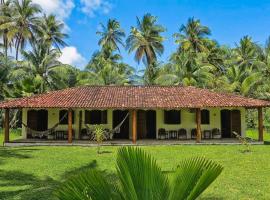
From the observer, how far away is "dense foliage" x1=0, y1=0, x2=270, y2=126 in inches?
1188

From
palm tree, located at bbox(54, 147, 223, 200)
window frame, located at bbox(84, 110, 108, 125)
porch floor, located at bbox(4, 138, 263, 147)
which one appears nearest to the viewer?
palm tree, located at bbox(54, 147, 223, 200)

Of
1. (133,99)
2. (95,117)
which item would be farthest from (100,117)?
(133,99)

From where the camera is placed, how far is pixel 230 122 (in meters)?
21.3

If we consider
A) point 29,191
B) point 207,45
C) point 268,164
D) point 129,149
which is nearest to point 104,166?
point 29,191

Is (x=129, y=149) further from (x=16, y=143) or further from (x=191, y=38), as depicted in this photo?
(x=191, y=38)

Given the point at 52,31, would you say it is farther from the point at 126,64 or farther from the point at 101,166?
the point at 101,166

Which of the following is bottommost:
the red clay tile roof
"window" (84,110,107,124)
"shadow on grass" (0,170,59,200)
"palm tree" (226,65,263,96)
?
"shadow on grass" (0,170,59,200)

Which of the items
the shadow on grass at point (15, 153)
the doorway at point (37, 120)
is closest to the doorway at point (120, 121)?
the doorway at point (37, 120)

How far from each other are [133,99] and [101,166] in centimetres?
822

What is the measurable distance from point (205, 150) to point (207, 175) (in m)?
14.2

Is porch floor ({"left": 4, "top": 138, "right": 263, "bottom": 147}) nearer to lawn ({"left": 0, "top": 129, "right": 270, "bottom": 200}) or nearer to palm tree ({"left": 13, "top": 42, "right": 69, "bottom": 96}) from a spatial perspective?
lawn ({"left": 0, "top": 129, "right": 270, "bottom": 200})

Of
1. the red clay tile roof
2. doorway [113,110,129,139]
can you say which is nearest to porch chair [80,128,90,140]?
doorway [113,110,129,139]

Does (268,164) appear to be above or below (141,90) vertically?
below

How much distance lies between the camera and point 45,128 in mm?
21328
